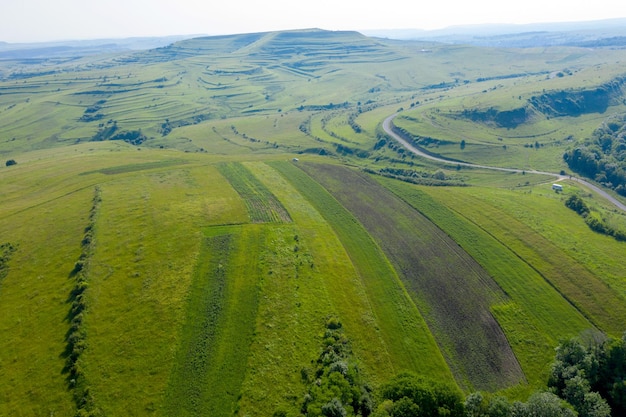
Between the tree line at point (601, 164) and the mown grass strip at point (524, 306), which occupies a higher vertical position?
the tree line at point (601, 164)

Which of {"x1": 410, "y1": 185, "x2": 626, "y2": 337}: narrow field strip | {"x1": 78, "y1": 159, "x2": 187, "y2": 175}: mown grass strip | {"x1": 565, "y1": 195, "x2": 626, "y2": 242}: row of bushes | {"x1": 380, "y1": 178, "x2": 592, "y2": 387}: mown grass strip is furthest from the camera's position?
{"x1": 78, "y1": 159, "x2": 187, "y2": 175}: mown grass strip

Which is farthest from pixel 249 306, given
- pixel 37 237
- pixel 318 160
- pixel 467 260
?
pixel 318 160

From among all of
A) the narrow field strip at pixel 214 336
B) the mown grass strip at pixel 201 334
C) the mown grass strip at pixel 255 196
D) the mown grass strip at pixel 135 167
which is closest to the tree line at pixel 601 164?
the mown grass strip at pixel 255 196

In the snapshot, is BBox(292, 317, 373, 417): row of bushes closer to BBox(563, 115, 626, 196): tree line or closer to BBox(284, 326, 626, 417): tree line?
BBox(284, 326, 626, 417): tree line

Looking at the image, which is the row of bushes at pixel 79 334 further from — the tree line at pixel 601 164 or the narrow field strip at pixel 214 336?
the tree line at pixel 601 164

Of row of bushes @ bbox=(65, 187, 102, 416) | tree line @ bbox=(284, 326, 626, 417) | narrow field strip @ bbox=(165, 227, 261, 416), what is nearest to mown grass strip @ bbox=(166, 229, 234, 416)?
narrow field strip @ bbox=(165, 227, 261, 416)

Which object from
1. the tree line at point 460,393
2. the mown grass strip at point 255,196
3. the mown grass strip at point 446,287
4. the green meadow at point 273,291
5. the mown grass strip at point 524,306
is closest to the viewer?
the tree line at point 460,393

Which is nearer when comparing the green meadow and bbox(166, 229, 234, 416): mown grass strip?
bbox(166, 229, 234, 416): mown grass strip
